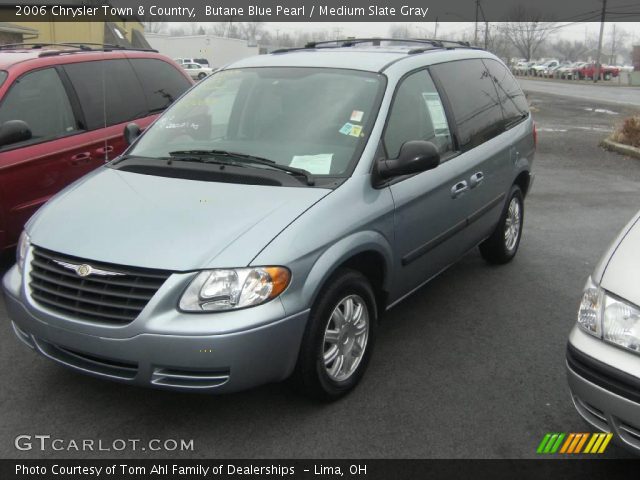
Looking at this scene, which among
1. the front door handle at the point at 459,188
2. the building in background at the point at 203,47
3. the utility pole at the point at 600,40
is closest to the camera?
the front door handle at the point at 459,188

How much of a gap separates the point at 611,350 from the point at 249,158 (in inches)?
84.9

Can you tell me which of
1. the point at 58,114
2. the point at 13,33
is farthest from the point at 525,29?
the point at 58,114

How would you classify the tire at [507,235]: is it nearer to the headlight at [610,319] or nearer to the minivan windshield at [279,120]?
the minivan windshield at [279,120]

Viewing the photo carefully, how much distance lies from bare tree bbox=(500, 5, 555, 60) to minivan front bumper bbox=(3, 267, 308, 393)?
81797mm

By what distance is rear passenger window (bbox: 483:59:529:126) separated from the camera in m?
5.48

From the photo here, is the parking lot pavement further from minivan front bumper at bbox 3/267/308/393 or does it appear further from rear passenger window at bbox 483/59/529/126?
minivan front bumper at bbox 3/267/308/393

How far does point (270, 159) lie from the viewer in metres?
3.72

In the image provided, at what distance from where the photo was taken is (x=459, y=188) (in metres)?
4.41

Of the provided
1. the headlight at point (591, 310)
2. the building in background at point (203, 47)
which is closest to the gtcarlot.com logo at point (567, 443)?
the headlight at point (591, 310)

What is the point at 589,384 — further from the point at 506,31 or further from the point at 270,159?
the point at 506,31

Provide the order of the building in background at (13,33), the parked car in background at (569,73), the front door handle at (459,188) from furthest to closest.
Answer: the parked car in background at (569,73), the building in background at (13,33), the front door handle at (459,188)

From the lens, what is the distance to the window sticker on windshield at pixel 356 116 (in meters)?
3.81

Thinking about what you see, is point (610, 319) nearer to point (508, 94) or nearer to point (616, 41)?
point (508, 94)
